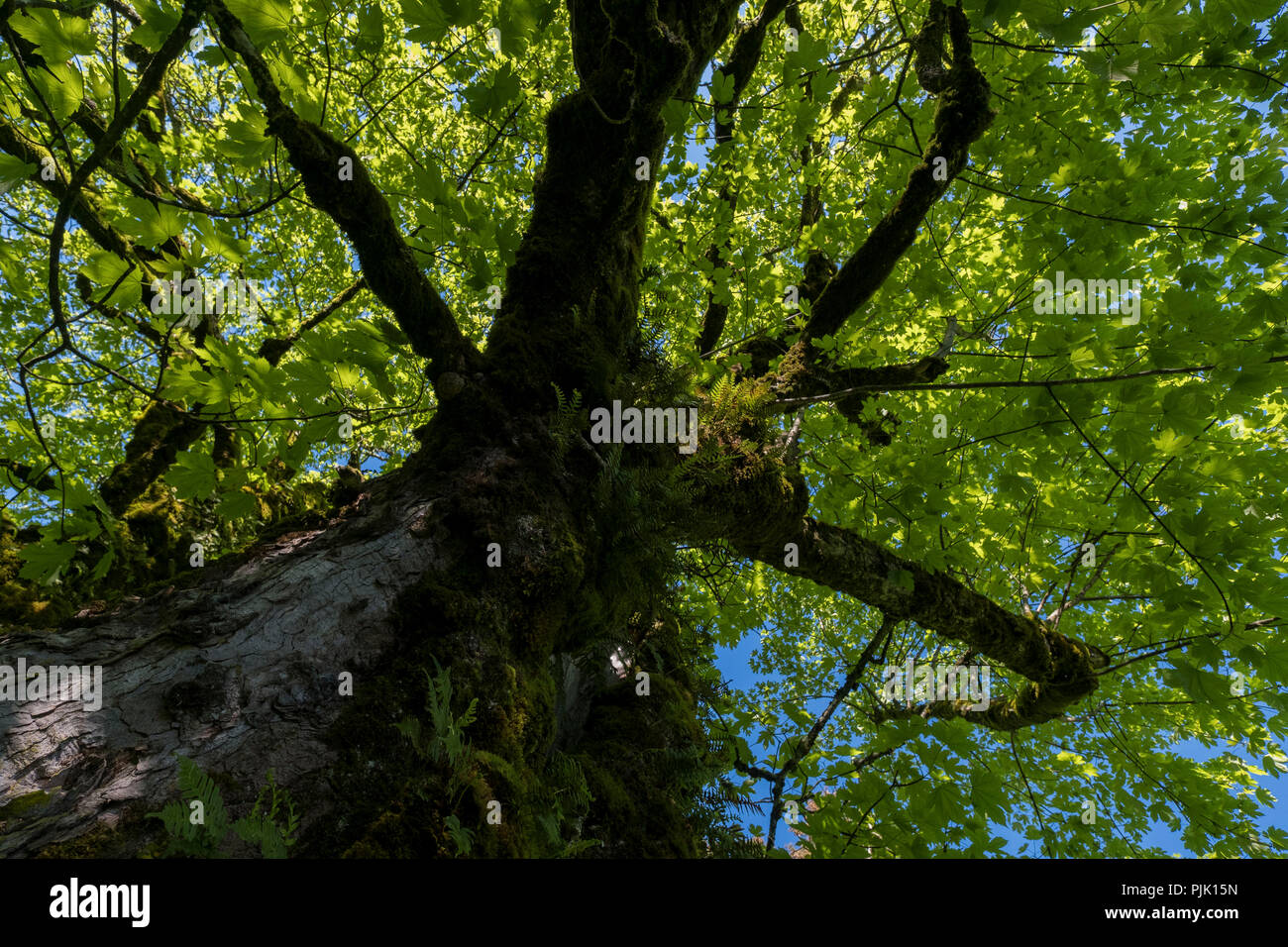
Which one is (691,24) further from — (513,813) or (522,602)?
(513,813)

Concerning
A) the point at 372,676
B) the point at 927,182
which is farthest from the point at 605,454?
the point at 927,182

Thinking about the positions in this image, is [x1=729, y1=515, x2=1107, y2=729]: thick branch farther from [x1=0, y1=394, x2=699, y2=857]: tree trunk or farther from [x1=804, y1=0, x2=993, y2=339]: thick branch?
[x1=804, y1=0, x2=993, y2=339]: thick branch

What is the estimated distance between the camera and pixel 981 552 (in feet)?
15.2

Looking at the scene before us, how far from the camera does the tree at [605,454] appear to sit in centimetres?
152

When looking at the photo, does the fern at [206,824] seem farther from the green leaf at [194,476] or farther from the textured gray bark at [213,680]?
the green leaf at [194,476]

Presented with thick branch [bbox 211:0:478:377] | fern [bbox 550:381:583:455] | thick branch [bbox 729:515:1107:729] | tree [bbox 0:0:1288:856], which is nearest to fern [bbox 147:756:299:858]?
tree [bbox 0:0:1288:856]

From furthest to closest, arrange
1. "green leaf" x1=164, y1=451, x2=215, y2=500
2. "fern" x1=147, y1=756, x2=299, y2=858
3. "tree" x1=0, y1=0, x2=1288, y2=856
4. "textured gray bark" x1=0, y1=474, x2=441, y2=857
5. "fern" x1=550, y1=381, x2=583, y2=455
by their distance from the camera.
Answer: "fern" x1=550, y1=381, x2=583, y2=455
"green leaf" x1=164, y1=451, x2=215, y2=500
"tree" x1=0, y1=0, x2=1288, y2=856
"textured gray bark" x1=0, y1=474, x2=441, y2=857
"fern" x1=147, y1=756, x2=299, y2=858

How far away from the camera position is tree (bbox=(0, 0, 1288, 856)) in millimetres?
1519

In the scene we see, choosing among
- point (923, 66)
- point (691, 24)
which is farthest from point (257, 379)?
point (923, 66)

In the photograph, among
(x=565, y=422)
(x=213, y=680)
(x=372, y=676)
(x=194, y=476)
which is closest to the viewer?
(x=213, y=680)

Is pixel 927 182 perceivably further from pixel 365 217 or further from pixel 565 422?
pixel 365 217

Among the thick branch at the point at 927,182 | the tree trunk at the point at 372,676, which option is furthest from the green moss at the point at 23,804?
the thick branch at the point at 927,182

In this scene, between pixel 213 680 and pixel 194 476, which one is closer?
pixel 213 680

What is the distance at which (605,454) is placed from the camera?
8.61 ft
